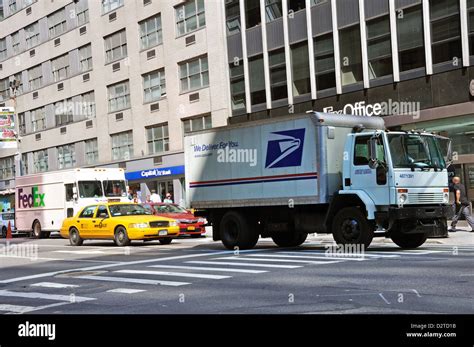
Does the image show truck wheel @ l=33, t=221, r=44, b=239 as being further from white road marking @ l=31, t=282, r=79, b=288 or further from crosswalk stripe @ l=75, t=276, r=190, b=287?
white road marking @ l=31, t=282, r=79, b=288

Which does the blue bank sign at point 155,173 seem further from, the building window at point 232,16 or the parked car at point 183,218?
the parked car at point 183,218

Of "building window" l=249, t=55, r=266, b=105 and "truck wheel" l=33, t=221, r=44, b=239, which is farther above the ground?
"building window" l=249, t=55, r=266, b=105

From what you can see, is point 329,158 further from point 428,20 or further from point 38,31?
point 38,31

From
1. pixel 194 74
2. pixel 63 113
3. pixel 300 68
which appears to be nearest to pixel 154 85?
pixel 194 74

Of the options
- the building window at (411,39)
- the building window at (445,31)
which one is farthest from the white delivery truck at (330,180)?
the building window at (411,39)

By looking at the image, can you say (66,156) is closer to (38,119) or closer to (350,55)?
(38,119)

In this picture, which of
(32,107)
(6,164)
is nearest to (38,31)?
(32,107)

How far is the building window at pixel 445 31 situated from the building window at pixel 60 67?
3342 centimetres

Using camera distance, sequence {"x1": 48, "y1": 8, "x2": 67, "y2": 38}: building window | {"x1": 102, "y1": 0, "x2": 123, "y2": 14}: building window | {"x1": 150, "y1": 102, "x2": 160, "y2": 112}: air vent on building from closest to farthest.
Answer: {"x1": 150, "y1": 102, "x2": 160, "y2": 112}: air vent on building < {"x1": 102, "y1": 0, "x2": 123, "y2": 14}: building window < {"x1": 48, "y1": 8, "x2": 67, "y2": 38}: building window

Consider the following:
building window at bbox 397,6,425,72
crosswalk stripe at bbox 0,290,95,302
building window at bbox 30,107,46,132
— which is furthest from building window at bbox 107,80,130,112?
crosswalk stripe at bbox 0,290,95,302

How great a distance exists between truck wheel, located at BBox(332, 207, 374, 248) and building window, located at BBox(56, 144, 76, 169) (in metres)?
38.7

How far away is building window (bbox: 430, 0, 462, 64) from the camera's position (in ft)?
82.4

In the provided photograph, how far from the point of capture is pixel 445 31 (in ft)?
83.9

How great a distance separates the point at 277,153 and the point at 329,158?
1.45m
